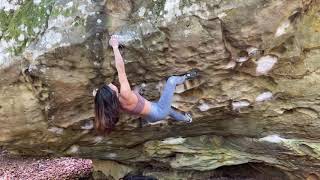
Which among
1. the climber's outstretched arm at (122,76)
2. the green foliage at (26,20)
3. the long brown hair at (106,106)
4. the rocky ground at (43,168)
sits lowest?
the rocky ground at (43,168)

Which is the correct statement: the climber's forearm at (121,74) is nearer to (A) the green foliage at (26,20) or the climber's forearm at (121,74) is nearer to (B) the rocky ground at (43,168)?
(A) the green foliage at (26,20)

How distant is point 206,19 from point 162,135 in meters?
2.05

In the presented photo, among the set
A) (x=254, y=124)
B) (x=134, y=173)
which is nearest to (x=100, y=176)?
(x=134, y=173)

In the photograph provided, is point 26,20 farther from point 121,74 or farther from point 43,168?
point 43,168

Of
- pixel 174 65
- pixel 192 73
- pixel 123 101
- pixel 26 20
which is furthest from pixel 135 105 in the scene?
pixel 26 20

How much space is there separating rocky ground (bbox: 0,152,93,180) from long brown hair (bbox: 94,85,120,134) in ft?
11.4

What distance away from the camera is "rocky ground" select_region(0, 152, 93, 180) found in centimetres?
948

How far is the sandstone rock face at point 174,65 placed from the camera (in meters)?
5.68

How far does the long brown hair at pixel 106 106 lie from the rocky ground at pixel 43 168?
11.4ft

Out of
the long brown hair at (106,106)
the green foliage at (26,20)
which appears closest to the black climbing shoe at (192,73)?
the long brown hair at (106,106)

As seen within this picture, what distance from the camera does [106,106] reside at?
18.1ft

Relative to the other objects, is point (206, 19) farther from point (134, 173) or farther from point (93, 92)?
point (134, 173)

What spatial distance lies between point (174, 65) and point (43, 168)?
20.2 feet

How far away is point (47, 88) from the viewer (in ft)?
19.7
